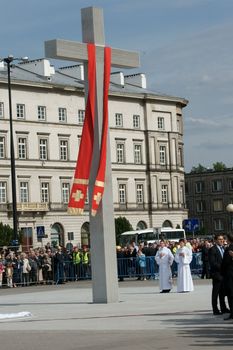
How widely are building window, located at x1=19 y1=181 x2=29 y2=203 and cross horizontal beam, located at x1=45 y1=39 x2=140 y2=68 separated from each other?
66971 mm

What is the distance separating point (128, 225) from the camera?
324 ft

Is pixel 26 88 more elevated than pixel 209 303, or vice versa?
pixel 26 88

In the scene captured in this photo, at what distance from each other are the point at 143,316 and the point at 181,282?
9.49 metres

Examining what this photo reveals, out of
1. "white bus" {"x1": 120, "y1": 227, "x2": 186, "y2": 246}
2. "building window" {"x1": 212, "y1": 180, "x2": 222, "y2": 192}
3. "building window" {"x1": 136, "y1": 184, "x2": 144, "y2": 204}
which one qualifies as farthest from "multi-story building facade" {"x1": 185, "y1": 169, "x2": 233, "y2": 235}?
"white bus" {"x1": 120, "y1": 227, "x2": 186, "y2": 246}

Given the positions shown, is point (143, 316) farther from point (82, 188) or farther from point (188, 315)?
point (82, 188)

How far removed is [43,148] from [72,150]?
4.01 metres

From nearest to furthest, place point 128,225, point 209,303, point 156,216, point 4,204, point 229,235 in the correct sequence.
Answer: point 229,235 → point 209,303 → point 4,204 → point 128,225 → point 156,216

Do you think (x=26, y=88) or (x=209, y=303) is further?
(x=26, y=88)

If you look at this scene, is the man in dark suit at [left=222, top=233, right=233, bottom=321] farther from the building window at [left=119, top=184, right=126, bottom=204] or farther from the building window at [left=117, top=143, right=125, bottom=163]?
the building window at [left=117, top=143, right=125, bottom=163]

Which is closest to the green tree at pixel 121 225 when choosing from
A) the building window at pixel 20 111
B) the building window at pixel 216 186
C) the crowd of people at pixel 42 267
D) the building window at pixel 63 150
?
the building window at pixel 63 150

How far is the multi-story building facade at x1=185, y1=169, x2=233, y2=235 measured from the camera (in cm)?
13938

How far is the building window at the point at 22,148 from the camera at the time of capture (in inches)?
3658

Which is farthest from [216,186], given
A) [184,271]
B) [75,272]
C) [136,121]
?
[184,271]

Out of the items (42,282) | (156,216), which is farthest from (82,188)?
(156,216)
